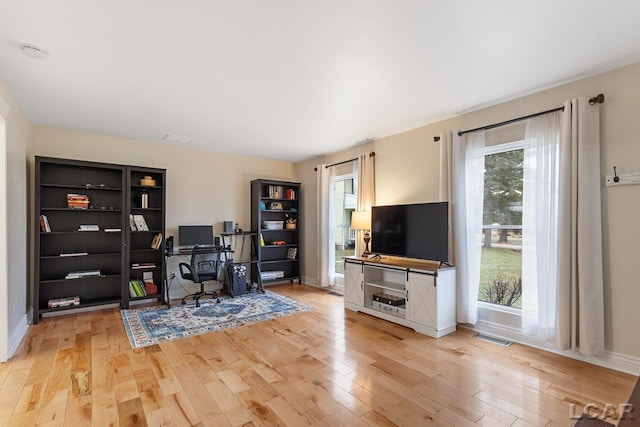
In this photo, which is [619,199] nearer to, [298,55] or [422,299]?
[422,299]

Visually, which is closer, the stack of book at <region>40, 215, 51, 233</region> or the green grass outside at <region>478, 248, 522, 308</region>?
the green grass outside at <region>478, 248, 522, 308</region>

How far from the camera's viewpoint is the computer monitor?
4.96 m

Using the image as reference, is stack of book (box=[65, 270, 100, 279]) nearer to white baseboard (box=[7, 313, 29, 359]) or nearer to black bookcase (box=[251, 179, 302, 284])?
white baseboard (box=[7, 313, 29, 359])

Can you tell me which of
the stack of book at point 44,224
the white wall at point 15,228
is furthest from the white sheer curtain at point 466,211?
the stack of book at point 44,224

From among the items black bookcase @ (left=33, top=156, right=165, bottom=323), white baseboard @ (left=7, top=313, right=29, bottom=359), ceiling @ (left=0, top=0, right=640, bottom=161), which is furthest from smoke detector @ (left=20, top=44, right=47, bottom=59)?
white baseboard @ (left=7, top=313, right=29, bottom=359)

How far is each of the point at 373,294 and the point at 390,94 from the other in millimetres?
2555

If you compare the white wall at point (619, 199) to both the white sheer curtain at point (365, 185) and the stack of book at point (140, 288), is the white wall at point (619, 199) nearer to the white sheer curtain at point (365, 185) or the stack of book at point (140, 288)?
the white sheer curtain at point (365, 185)

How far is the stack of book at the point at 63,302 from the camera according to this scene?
3.93m

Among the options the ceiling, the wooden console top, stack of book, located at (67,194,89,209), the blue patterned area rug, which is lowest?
the blue patterned area rug

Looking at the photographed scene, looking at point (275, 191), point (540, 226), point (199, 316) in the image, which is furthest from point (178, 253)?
point (540, 226)

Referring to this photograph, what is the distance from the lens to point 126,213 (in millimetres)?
4348

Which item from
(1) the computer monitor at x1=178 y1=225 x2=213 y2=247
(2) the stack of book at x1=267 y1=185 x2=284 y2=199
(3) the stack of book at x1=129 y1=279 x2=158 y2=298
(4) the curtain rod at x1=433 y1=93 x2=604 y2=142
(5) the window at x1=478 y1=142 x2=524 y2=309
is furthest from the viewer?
(2) the stack of book at x1=267 y1=185 x2=284 y2=199

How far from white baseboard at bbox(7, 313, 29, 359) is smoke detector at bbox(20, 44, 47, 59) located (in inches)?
97.4

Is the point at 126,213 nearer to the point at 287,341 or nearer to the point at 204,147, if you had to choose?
the point at 204,147
